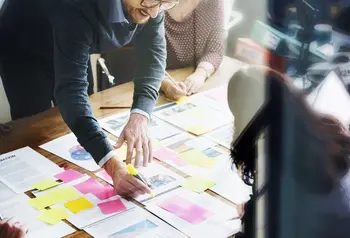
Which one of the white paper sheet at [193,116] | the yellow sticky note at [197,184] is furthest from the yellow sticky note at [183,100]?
the yellow sticky note at [197,184]

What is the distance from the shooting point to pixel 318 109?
2.52 ft

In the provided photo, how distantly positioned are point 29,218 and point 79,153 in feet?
0.76

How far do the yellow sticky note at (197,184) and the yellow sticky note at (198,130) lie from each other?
0.18 m

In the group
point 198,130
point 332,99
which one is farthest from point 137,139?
point 332,99

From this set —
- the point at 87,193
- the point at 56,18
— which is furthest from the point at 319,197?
the point at 56,18

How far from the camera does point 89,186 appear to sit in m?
1.09

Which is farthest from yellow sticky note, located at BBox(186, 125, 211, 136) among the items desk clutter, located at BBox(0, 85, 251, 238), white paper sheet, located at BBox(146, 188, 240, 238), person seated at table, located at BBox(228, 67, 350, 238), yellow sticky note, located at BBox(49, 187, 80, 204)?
person seated at table, located at BBox(228, 67, 350, 238)

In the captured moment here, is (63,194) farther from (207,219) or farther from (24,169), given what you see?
(207,219)

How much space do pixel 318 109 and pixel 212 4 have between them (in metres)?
0.85

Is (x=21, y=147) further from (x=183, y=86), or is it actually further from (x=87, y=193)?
(x=183, y=86)

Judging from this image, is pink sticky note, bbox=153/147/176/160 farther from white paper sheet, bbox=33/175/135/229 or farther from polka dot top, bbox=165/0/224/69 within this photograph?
polka dot top, bbox=165/0/224/69

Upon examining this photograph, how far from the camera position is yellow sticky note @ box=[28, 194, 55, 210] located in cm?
103

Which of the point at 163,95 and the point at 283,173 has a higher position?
the point at 283,173

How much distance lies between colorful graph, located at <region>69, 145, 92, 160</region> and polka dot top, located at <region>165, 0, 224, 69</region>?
1.48 ft
